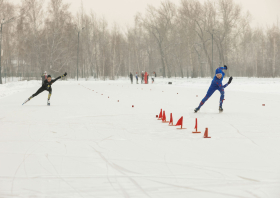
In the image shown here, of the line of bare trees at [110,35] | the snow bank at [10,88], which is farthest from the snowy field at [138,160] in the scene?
the line of bare trees at [110,35]

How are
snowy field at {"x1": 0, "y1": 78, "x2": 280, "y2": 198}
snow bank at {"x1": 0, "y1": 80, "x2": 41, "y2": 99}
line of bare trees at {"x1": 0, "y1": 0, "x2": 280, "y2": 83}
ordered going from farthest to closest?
line of bare trees at {"x1": 0, "y1": 0, "x2": 280, "y2": 83} < snow bank at {"x1": 0, "y1": 80, "x2": 41, "y2": 99} < snowy field at {"x1": 0, "y1": 78, "x2": 280, "y2": 198}

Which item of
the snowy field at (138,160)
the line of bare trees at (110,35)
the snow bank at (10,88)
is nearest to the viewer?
the snowy field at (138,160)

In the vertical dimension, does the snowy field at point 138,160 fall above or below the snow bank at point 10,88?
below

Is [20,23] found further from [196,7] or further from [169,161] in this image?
[169,161]

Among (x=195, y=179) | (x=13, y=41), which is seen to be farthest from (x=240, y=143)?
(x=13, y=41)

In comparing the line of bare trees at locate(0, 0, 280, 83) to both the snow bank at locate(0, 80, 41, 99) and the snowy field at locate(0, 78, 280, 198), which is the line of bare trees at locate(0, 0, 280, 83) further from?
the snowy field at locate(0, 78, 280, 198)

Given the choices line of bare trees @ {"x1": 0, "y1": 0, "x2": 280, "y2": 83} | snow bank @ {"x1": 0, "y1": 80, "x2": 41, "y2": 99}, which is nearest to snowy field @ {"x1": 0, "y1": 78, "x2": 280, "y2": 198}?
snow bank @ {"x1": 0, "y1": 80, "x2": 41, "y2": 99}

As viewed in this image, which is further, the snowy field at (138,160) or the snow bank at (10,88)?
the snow bank at (10,88)

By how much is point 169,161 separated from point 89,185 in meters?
1.60

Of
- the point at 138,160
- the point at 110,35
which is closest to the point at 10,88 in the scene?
the point at 138,160

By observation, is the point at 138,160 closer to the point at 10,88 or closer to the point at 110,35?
the point at 10,88

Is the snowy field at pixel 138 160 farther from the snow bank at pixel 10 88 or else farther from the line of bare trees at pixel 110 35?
the line of bare trees at pixel 110 35

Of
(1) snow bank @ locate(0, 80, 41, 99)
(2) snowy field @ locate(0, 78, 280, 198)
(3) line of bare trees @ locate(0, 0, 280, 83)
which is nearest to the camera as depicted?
(2) snowy field @ locate(0, 78, 280, 198)

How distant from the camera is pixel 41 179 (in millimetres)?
4465
